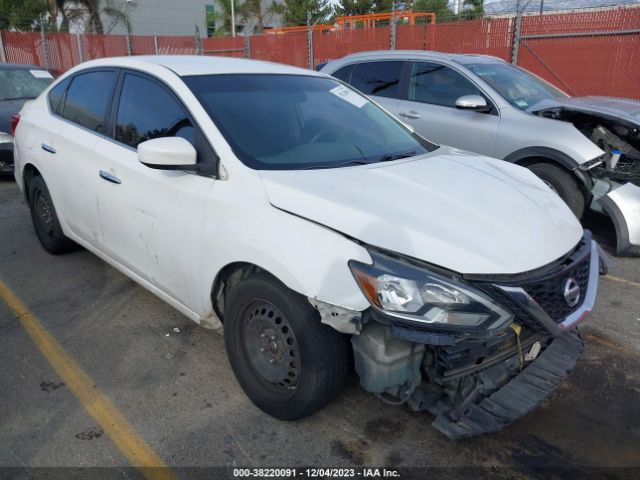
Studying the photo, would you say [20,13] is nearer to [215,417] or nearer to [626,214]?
[626,214]

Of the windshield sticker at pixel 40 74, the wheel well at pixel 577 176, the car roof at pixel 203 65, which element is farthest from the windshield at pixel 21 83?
the wheel well at pixel 577 176

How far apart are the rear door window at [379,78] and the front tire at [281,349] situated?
472 cm

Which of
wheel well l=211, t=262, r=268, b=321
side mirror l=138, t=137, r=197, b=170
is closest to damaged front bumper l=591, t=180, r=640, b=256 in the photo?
wheel well l=211, t=262, r=268, b=321

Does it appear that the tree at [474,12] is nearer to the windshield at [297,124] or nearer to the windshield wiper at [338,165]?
the windshield at [297,124]

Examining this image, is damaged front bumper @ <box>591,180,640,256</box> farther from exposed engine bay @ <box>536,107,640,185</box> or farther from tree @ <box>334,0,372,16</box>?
tree @ <box>334,0,372,16</box>

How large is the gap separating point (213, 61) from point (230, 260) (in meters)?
1.65

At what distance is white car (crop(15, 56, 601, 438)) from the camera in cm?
221

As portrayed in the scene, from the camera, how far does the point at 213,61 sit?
358 cm

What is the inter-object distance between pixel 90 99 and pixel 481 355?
3.39m

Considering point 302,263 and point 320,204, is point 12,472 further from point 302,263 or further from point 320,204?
point 320,204

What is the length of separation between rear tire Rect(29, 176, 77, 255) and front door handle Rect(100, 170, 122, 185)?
1.20 meters

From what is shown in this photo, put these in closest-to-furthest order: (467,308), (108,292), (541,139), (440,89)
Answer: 1. (467,308)
2. (108,292)
3. (541,139)
4. (440,89)

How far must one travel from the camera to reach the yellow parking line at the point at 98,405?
2.49m

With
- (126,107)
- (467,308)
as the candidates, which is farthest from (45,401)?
(467,308)
